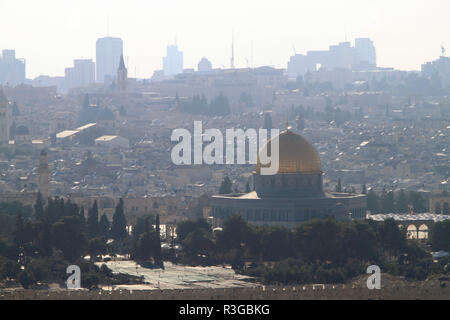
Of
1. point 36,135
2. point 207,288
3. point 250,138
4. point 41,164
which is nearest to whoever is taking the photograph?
point 207,288

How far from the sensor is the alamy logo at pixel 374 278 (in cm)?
6695

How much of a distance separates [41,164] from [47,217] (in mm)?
21858

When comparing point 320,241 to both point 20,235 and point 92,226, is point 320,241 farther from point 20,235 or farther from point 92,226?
point 92,226

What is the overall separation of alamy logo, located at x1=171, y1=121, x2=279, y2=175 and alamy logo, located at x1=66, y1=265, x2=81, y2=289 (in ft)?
208

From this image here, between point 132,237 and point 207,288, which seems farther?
point 132,237

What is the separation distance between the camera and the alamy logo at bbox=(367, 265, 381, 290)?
66.9 metres

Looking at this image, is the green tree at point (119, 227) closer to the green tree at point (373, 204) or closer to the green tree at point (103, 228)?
the green tree at point (103, 228)

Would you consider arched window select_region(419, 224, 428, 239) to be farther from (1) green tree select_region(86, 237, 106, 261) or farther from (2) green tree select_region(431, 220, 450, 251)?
(1) green tree select_region(86, 237, 106, 261)

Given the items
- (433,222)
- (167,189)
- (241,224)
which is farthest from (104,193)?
(241,224)

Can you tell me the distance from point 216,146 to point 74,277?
82.7 meters

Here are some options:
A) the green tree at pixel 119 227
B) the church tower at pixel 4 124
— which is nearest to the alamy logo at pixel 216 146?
the church tower at pixel 4 124

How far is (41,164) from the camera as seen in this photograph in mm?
102688

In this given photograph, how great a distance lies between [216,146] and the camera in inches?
5955

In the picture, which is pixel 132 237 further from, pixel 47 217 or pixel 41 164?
pixel 41 164
